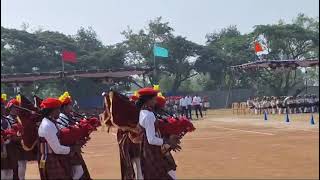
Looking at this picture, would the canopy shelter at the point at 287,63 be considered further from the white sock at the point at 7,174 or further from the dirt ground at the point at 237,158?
the white sock at the point at 7,174

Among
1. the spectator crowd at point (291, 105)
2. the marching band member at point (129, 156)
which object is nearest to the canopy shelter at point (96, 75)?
the spectator crowd at point (291, 105)

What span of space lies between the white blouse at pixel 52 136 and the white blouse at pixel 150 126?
924 millimetres

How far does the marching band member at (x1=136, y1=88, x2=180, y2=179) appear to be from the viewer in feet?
21.4

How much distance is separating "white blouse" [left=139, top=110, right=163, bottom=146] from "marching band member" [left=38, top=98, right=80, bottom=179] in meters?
0.88

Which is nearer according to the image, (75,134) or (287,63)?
(75,134)

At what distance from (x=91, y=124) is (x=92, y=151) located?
28.9 ft

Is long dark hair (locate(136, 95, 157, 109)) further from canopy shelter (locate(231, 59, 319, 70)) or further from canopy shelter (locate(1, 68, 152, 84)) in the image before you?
canopy shelter (locate(231, 59, 319, 70))

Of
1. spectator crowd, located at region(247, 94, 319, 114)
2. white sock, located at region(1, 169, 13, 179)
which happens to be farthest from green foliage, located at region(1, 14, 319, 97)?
white sock, located at region(1, 169, 13, 179)

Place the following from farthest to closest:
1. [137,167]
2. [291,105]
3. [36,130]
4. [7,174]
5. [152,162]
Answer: [291,105] → [7,174] → [137,167] → [36,130] → [152,162]

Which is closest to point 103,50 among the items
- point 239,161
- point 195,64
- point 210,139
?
point 195,64

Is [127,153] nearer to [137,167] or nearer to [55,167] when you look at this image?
[137,167]

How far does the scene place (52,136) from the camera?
6.32 m

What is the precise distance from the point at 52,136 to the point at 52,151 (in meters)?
0.21

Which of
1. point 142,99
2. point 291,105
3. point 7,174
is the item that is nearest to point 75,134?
point 142,99
